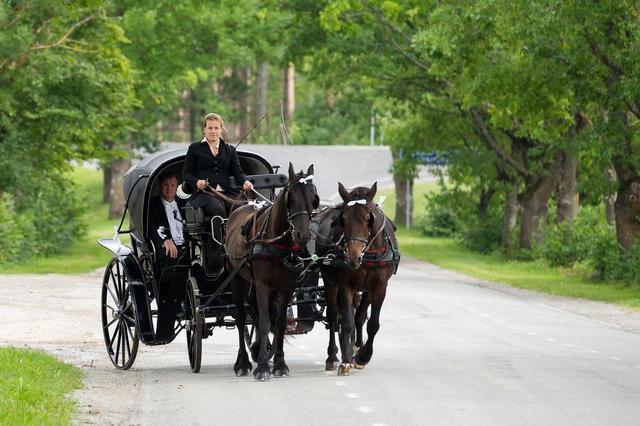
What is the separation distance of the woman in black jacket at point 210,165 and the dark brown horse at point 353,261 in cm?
114

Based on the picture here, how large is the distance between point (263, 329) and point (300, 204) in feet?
4.24

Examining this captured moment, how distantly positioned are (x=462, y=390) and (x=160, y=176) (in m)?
4.47

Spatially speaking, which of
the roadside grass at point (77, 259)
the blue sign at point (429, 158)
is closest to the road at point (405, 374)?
the roadside grass at point (77, 259)

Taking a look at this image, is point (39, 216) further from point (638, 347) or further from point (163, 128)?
point (163, 128)

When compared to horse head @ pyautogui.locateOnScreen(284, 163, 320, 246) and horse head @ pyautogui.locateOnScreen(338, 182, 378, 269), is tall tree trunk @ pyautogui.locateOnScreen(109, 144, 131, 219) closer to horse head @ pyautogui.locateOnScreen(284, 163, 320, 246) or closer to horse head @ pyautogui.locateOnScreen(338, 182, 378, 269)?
horse head @ pyautogui.locateOnScreen(338, 182, 378, 269)

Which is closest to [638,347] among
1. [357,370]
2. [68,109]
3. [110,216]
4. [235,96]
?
[357,370]

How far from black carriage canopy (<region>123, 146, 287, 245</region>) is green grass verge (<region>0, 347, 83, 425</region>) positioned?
1.74m

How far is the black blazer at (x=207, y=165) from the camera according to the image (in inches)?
596

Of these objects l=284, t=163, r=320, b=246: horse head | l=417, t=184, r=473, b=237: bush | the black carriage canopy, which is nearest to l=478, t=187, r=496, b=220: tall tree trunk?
l=417, t=184, r=473, b=237: bush

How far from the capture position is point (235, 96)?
286 ft

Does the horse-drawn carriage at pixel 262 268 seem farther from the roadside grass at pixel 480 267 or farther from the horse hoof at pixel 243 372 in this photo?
the roadside grass at pixel 480 267

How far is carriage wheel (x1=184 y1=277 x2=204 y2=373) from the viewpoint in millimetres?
14547

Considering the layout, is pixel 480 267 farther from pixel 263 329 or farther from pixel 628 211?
pixel 263 329

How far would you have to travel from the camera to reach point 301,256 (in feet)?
46.6
